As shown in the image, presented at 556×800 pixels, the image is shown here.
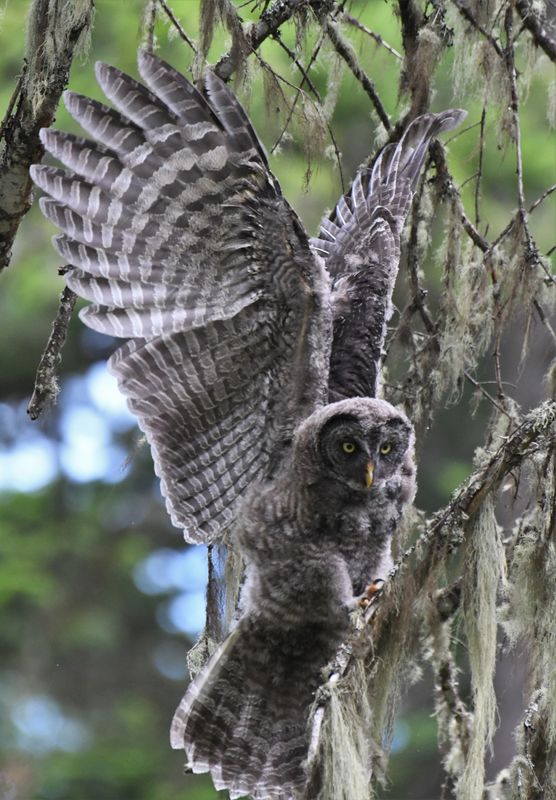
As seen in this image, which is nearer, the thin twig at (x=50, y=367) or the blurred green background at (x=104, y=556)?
the thin twig at (x=50, y=367)

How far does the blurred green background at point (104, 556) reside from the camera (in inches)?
347

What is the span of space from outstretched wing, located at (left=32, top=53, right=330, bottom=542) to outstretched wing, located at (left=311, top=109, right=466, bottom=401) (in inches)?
14.8

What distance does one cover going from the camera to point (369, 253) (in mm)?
4902

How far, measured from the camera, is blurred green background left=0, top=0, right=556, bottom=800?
8805 millimetres

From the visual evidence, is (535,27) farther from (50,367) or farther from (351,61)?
(50,367)

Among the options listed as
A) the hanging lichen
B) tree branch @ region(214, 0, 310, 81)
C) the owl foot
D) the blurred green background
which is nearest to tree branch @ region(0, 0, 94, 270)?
tree branch @ region(214, 0, 310, 81)

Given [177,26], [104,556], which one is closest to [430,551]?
[177,26]

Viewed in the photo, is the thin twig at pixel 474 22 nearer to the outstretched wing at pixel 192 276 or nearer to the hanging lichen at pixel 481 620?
the outstretched wing at pixel 192 276

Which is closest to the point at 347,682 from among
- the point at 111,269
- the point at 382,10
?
the point at 111,269

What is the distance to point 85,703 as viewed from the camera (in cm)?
1076

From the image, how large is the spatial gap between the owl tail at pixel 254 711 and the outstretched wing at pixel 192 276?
466 millimetres

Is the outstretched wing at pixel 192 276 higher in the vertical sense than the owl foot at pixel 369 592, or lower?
higher

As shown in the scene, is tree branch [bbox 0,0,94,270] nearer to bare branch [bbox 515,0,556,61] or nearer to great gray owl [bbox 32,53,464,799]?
Result: great gray owl [bbox 32,53,464,799]

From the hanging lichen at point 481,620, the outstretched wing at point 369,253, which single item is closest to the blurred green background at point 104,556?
the outstretched wing at point 369,253
